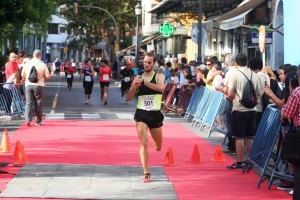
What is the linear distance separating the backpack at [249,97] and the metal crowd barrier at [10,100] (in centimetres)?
1173

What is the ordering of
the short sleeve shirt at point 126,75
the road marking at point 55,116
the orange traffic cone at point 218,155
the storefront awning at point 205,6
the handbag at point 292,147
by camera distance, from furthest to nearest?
the storefront awning at point 205,6
the short sleeve shirt at point 126,75
the road marking at point 55,116
the orange traffic cone at point 218,155
the handbag at point 292,147

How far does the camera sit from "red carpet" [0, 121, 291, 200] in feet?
39.9

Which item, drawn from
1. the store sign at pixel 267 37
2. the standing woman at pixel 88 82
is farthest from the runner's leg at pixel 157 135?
the standing woman at pixel 88 82

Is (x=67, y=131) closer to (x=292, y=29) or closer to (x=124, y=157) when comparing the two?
(x=124, y=157)

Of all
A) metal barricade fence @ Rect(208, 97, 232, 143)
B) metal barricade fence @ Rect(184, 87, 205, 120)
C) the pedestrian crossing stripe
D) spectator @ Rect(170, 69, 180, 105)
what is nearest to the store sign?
spectator @ Rect(170, 69, 180, 105)

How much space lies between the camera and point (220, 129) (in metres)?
20.0

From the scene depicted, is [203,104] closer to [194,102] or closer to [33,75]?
[194,102]

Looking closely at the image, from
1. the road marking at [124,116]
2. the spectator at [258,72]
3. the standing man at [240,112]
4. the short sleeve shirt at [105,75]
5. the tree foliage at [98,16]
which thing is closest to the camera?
the standing man at [240,112]

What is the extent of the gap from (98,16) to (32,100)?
63730 millimetres

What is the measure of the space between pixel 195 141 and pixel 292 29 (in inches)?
284

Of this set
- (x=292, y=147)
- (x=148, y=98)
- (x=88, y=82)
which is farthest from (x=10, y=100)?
(x=292, y=147)

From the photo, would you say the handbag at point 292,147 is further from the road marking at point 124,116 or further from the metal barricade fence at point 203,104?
the road marking at point 124,116

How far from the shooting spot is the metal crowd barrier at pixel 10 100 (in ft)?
81.5

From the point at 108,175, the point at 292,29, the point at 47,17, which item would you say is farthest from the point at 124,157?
the point at 47,17
